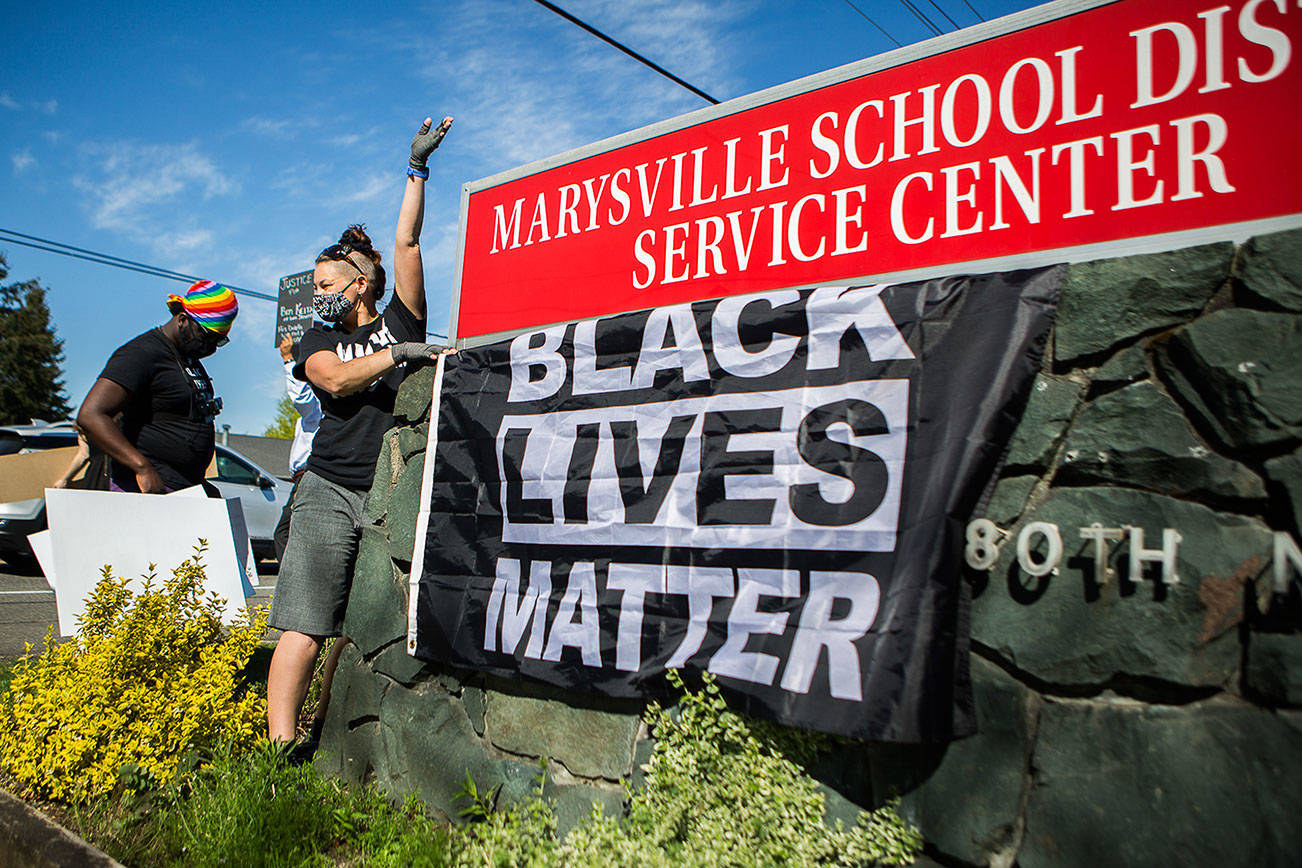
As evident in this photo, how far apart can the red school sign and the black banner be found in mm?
196

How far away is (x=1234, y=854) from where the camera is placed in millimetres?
1465

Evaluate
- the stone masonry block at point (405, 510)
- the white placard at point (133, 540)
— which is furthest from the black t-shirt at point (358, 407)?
the white placard at point (133, 540)

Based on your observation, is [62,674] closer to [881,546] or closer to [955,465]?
[881,546]

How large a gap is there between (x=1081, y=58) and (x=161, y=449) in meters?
3.92

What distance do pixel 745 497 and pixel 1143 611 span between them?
925 mm

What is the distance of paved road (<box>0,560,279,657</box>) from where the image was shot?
5359mm

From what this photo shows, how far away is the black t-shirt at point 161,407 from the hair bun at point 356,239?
3.48ft

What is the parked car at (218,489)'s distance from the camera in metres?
8.34

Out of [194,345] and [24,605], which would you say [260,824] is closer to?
[194,345]

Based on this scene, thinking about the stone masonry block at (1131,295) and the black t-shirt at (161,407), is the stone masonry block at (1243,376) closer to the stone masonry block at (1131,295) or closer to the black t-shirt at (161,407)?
the stone masonry block at (1131,295)

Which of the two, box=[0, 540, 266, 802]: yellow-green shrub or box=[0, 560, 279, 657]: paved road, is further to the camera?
box=[0, 560, 279, 657]: paved road

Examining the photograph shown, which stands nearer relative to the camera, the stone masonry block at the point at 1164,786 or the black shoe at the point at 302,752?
the stone masonry block at the point at 1164,786

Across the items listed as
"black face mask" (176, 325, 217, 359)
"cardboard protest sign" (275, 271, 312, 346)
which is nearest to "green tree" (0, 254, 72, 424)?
"cardboard protest sign" (275, 271, 312, 346)

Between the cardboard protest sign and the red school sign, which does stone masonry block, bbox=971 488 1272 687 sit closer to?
the red school sign
